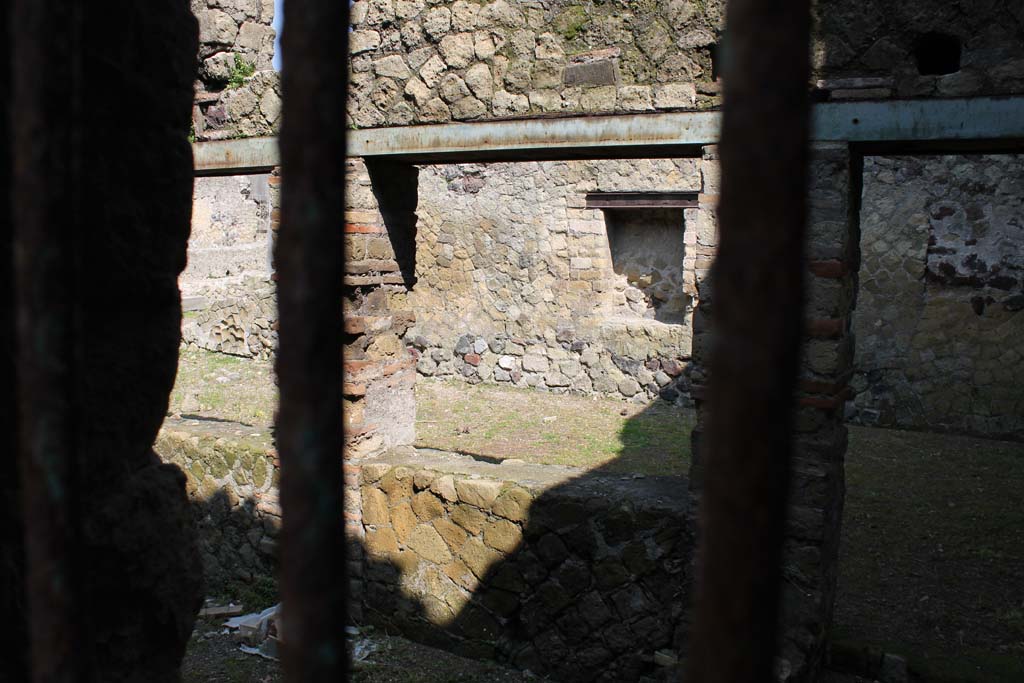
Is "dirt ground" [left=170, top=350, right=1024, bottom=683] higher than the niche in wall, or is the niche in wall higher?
the niche in wall

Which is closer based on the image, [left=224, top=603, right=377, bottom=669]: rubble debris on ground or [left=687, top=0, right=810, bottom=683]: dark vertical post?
[left=687, top=0, right=810, bottom=683]: dark vertical post

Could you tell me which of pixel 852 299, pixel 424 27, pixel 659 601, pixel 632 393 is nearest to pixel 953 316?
pixel 632 393

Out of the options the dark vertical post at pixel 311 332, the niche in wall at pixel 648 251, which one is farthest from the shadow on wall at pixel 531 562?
the niche in wall at pixel 648 251

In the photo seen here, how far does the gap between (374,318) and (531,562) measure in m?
1.55

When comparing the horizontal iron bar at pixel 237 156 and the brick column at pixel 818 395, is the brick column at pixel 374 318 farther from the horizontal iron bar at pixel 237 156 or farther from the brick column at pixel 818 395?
the brick column at pixel 818 395

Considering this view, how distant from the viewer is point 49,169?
0.85m

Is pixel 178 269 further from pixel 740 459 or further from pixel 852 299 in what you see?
pixel 852 299

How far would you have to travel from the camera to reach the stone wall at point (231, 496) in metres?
4.88

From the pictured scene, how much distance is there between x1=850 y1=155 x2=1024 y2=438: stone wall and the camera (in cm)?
759

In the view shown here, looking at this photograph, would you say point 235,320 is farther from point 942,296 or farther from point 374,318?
point 942,296

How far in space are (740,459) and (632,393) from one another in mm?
8438

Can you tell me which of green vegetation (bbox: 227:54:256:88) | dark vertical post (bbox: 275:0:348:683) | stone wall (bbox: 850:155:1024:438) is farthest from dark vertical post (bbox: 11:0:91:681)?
stone wall (bbox: 850:155:1024:438)

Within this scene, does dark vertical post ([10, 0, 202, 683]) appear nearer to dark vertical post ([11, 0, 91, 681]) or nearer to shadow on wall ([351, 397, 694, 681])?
dark vertical post ([11, 0, 91, 681])

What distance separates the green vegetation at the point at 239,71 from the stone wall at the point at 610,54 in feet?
2.65
